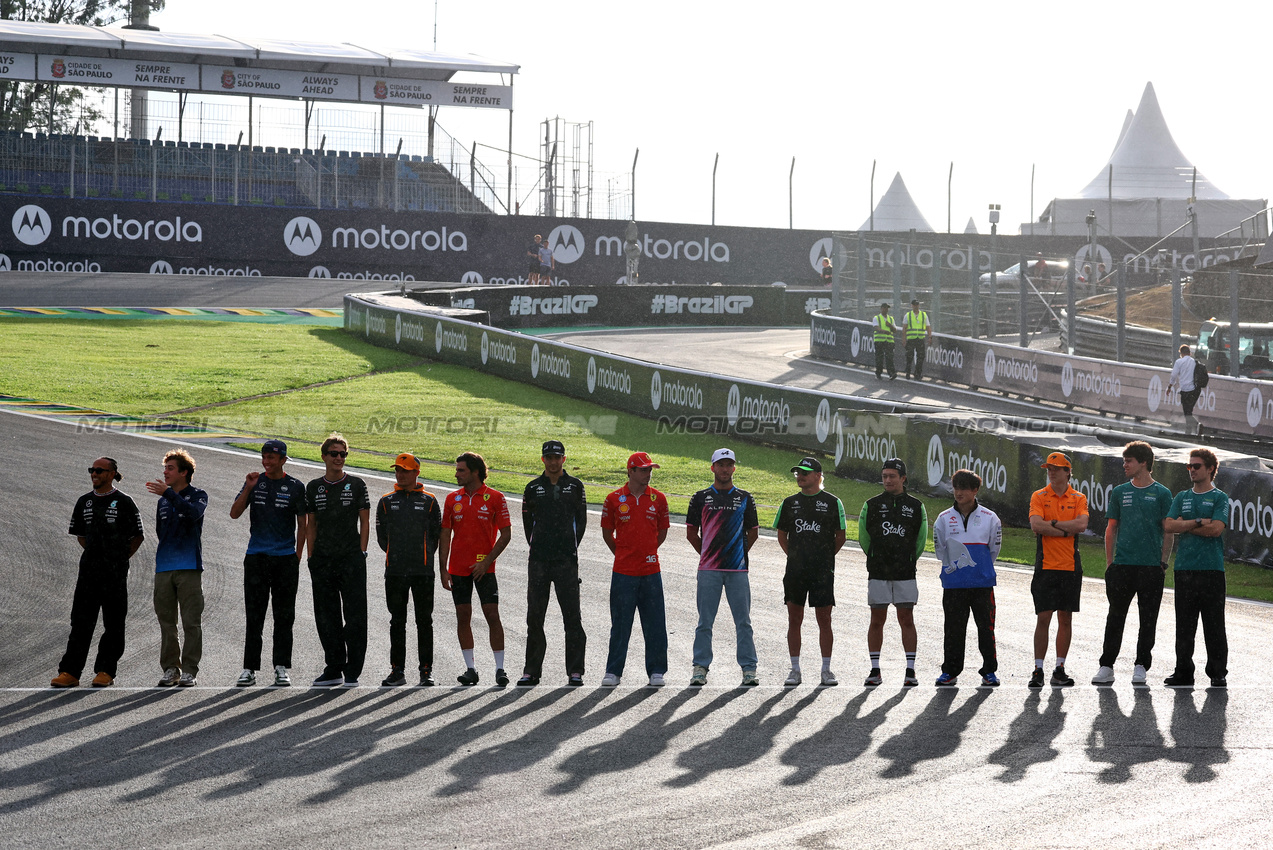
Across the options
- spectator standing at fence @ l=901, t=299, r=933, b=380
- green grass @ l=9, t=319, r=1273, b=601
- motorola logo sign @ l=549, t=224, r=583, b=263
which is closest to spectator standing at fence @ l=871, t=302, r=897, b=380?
spectator standing at fence @ l=901, t=299, r=933, b=380

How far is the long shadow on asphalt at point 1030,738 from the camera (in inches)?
283

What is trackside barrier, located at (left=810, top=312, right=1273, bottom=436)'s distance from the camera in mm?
21484

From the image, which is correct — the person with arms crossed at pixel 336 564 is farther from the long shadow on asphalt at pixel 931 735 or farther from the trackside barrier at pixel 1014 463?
the trackside barrier at pixel 1014 463

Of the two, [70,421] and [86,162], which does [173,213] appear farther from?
[70,421]

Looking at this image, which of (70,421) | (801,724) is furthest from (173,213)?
(801,724)

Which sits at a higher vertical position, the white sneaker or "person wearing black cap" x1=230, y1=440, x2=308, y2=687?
"person wearing black cap" x1=230, y1=440, x2=308, y2=687

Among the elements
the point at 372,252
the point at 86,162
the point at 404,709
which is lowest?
the point at 404,709

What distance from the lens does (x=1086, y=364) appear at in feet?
82.3

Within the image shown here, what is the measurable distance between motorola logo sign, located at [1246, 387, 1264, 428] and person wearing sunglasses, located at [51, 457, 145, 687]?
59.4ft

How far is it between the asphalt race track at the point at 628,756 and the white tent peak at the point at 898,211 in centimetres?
5421

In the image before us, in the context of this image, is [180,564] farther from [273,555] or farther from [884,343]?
[884,343]

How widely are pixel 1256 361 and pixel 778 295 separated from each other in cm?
2129

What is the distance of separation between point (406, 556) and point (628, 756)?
2.58m

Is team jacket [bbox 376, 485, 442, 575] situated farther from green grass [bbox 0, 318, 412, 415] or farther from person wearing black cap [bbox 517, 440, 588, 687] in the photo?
green grass [bbox 0, 318, 412, 415]
